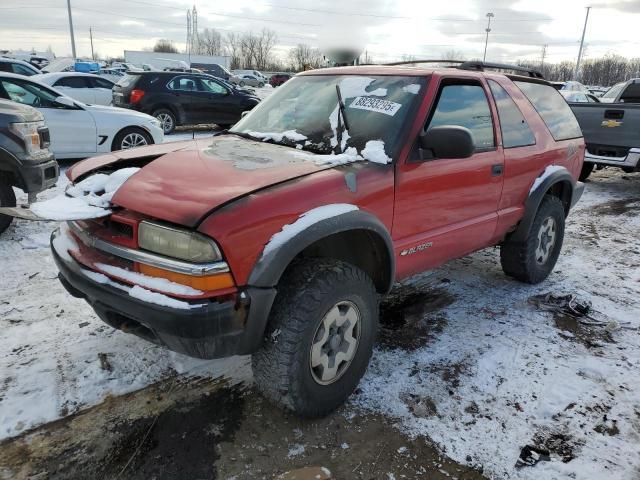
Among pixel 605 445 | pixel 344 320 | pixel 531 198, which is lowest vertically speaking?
pixel 605 445

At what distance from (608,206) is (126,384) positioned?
765 cm

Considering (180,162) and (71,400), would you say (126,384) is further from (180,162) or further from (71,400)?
(180,162)

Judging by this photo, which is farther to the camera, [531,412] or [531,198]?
[531,198]

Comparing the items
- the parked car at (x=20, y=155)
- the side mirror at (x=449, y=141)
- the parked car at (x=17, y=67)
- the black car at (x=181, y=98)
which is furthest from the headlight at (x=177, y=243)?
the parked car at (x=17, y=67)

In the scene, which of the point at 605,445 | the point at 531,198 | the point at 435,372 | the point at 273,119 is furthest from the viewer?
the point at 531,198

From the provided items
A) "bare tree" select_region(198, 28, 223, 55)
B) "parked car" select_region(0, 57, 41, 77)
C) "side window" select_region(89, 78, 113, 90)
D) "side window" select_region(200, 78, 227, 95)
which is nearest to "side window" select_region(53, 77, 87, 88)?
"side window" select_region(89, 78, 113, 90)

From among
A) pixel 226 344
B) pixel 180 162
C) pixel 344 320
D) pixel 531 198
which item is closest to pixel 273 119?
pixel 180 162

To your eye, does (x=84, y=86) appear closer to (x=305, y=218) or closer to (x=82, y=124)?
(x=82, y=124)

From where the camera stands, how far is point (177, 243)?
7.43 ft

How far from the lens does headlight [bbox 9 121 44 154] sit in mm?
4934

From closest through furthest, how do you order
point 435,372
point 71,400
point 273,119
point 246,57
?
point 71,400 → point 435,372 → point 273,119 → point 246,57

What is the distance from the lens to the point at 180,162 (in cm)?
286

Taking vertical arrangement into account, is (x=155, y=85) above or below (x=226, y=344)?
above

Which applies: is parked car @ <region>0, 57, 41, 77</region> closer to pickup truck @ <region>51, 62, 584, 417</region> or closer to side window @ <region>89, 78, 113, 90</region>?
side window @ <region>89, 78, 113, 90</region>
